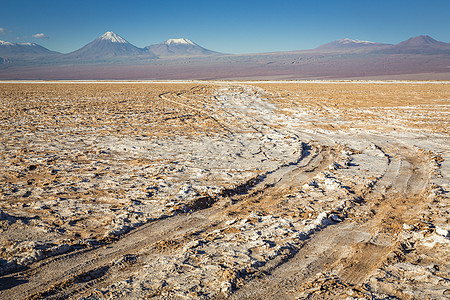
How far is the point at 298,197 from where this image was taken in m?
4.99

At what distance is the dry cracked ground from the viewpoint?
299 cm

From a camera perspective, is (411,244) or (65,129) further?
(65,129)

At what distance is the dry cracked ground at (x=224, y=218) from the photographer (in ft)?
9.80

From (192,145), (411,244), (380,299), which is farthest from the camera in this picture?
(192,145)

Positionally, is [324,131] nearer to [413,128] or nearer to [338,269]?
[413,128]

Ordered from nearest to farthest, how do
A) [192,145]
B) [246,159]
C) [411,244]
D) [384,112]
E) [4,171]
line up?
[411,244] < [4,171] < [246,159] < [192,145] < [384,112]

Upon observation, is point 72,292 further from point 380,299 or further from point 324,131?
point 324,131

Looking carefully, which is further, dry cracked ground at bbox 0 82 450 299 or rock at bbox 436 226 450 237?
rock at bbox 436 226 450 237

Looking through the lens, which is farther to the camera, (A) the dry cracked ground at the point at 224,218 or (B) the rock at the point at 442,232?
(B) the rock at the point at 442,232

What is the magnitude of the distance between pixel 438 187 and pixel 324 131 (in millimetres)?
5150

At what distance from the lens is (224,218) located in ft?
14.3

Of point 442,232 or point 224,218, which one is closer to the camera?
point 442,232

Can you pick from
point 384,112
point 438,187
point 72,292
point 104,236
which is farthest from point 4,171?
point 384,112

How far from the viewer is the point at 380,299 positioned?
2730mm
